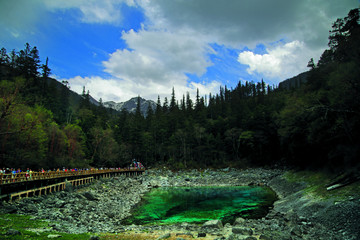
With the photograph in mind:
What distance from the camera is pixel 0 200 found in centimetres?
1538

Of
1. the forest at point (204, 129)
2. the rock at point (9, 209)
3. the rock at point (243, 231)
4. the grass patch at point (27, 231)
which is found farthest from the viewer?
the forest at point (204, 129)

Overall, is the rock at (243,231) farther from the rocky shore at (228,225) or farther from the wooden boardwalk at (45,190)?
the wooden boardwalk at (45,190)

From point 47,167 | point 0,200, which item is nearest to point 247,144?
point 47,167

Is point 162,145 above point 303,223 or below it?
above

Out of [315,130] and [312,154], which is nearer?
[315,130]

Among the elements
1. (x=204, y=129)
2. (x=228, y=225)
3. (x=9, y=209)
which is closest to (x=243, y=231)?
(x=228, y=225)

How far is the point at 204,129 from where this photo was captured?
238 feet

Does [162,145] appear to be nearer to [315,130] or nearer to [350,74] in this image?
[315,130]

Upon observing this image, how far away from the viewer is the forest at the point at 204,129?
22.1m

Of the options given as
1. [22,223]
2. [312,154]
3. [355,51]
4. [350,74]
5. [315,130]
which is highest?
[355,51]

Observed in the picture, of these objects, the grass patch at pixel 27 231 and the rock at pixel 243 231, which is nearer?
the grass patch at pixel 27 231

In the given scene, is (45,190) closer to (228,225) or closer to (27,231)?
(27,231)

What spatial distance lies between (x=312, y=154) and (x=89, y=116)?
234 ft

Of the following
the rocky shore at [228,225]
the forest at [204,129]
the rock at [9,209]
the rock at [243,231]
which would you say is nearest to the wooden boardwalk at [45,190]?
the rocky shore at [228,225]
